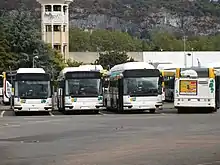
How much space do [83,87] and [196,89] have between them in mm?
6816

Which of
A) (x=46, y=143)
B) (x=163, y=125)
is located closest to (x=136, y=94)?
(x=163, y=125)

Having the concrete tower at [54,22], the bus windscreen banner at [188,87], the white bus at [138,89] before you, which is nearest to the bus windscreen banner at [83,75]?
the white bus at [138,89]

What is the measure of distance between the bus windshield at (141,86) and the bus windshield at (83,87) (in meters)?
1.70

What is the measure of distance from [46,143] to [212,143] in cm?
522

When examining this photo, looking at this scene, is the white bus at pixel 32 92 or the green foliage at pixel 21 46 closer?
the white bus at pixel 32 92

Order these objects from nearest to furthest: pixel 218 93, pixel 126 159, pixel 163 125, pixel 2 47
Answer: pixel 126 159 → pixel 163 125 → pixel 218 93 → pixel 2 47

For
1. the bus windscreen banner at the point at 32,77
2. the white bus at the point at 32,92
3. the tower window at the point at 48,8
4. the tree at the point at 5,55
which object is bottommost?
the white bus at the point at 32,92

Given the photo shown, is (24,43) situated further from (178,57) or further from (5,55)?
(178,57)

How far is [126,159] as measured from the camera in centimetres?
1664

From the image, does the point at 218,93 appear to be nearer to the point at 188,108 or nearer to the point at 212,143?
the point at 188,108

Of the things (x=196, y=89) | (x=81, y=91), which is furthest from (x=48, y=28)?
(x=196, y=89)

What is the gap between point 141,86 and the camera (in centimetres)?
4072

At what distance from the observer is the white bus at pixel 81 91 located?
4022cm

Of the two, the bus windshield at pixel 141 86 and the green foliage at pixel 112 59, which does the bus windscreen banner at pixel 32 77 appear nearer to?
the bus windshield at pixel 141 86
